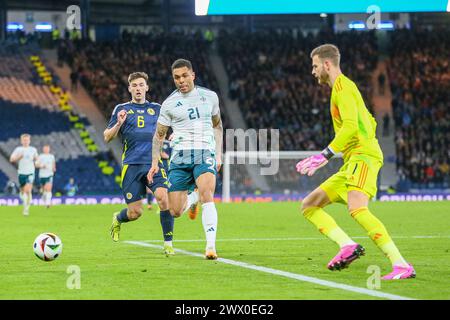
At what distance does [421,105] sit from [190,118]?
32.0m

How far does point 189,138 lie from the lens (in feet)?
41.6

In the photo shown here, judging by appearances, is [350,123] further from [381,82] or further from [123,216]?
[381,82]

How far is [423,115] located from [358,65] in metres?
4.61

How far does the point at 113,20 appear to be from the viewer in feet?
199

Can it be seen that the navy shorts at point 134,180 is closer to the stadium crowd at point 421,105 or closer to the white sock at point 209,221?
the white sock at point 209,221

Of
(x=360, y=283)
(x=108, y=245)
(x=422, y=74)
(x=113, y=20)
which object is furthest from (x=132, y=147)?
(x=113, y=20)

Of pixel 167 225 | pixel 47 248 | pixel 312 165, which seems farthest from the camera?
pixel 167 225

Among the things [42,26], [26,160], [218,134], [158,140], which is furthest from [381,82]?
[158,140]

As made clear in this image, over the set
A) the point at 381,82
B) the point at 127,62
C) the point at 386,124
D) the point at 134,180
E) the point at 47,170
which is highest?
the point at 127,62

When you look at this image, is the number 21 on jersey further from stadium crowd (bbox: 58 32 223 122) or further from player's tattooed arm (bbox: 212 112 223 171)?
stadium crowd (bbox: 58 32 223 122)

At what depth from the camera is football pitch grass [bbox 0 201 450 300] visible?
29.3ft

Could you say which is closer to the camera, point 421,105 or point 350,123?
point 350,123

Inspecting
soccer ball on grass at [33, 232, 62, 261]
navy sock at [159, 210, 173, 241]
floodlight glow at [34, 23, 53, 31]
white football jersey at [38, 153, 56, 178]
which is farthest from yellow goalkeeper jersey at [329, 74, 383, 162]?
floodlight glow at [34, 23, 53, 31]

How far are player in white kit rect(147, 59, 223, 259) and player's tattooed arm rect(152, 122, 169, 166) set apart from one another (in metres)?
0.01
